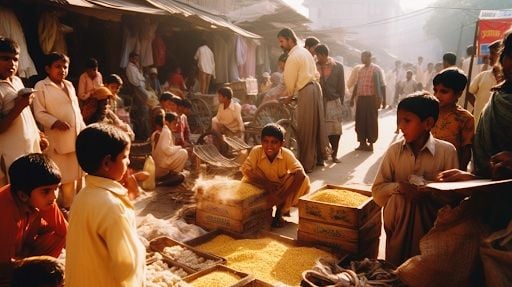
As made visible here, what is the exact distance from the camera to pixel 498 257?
2199mm

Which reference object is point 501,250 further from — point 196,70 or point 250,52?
point 250,52

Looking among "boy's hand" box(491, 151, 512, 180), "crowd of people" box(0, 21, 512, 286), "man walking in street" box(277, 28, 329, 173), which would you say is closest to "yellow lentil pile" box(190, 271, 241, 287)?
"crowd of people" box(0, 21, 512, 286)

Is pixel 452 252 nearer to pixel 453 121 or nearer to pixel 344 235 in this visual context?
pixel 344 235

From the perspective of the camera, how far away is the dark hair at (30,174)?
8.54 ft

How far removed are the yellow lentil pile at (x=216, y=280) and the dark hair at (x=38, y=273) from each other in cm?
98

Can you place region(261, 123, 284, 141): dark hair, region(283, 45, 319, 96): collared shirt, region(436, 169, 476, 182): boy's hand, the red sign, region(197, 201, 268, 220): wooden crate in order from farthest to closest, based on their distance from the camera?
the red sign < region(283, 45, 319, 96): collared shirt < region(261, 123, 284, 141): dark hair < region(197, 201, 268, 220): wooden crate < region(436, 169, 476, 182): boy's hand

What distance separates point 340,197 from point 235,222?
1.12m

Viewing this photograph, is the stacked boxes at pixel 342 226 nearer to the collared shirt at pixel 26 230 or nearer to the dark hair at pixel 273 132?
the dark hair at pixel 273 132

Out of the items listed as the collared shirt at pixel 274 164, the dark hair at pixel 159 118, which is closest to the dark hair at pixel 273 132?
the collared shirt at pixel 274 164

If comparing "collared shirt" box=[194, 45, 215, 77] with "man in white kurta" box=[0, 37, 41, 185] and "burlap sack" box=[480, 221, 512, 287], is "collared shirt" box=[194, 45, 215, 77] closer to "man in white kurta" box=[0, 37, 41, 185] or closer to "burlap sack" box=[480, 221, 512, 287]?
"man in white kurta" box=[0, 37, 41, 185]

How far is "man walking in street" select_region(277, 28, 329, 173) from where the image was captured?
7125 mm

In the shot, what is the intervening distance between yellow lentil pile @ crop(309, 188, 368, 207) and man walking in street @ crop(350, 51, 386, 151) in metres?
5.59

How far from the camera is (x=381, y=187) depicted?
322 cm

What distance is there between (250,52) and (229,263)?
1176 centimetres
